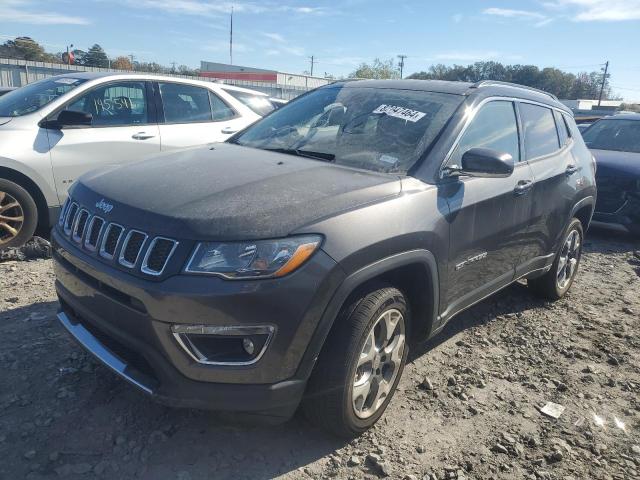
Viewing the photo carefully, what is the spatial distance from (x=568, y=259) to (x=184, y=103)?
177 inches

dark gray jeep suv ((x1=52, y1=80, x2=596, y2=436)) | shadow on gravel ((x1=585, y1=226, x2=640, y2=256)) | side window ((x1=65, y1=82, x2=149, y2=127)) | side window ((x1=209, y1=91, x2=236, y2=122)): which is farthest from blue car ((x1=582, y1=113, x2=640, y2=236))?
side window ((x1=65, y1=82, x2=149, y2=127))

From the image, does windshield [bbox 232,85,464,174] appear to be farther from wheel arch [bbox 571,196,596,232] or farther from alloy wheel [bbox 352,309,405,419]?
wheel arch [bbox 571,196,596,232]

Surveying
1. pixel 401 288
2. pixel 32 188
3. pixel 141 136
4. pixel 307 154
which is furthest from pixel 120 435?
pixel 141 136

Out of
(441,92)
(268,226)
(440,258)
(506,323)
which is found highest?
(441,92)

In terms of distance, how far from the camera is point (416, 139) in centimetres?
317

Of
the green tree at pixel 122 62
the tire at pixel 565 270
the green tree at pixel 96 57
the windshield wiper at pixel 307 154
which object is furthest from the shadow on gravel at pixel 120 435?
the green tree at pixel 122 62

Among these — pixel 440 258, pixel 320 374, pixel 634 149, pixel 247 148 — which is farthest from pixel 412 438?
pixel 634 149

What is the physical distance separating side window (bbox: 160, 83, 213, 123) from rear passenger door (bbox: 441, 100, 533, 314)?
12.5 ft

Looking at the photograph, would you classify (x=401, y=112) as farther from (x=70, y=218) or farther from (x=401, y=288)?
(x=70, y=218)

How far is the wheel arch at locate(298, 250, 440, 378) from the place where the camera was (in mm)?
2348

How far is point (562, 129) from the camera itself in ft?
15.4

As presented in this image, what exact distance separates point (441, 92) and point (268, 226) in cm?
186

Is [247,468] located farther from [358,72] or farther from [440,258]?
[358,72]

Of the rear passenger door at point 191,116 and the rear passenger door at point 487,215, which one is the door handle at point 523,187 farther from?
the rear passenger door at point 191,116
